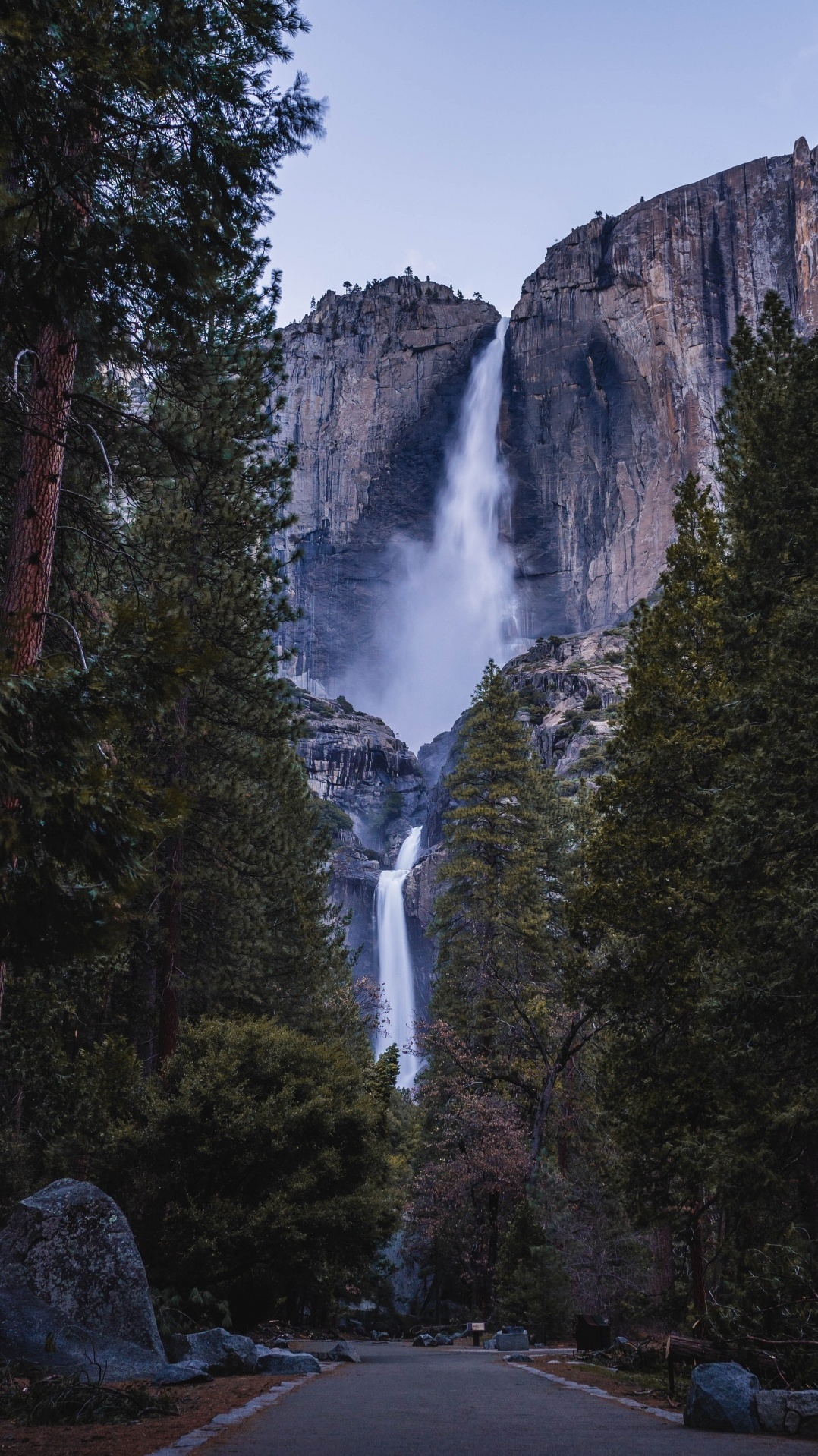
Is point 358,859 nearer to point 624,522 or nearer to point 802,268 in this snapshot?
point 624,522

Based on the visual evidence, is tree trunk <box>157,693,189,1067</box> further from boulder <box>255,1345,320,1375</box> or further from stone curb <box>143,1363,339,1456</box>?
stone curb <box>143,1363,339,1456</box>

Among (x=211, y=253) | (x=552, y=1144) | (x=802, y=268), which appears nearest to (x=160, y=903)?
(x=211, y=253)

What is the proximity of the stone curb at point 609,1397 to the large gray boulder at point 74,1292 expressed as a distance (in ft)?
12.4

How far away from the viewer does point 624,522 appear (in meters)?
95.9

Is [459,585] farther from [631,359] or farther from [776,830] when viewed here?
[776,830]

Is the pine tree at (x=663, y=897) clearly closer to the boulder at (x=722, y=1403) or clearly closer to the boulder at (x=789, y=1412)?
the boulder at (x=722, y=1403)

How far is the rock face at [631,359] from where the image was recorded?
85.1 m

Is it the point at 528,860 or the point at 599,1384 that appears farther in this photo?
the point at 528,860

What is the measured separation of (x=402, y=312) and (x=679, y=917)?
4330 inches

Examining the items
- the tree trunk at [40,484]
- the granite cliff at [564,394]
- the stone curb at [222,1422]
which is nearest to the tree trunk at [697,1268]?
the stone curb at [222,1422]

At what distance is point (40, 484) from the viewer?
750 centimetres

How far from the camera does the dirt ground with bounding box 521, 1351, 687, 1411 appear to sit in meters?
8.41

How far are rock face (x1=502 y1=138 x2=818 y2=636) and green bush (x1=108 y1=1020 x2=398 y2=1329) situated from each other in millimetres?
71401

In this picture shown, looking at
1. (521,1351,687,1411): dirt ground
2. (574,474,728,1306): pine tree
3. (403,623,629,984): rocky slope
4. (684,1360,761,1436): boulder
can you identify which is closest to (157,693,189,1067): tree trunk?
(574,474,728,1306): pine tree
